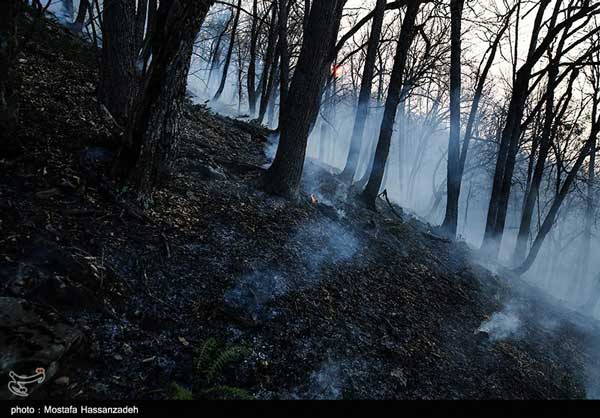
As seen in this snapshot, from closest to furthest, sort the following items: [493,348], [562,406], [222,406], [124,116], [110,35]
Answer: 1. [222,406]
2. [562,406]
3. [493,348]
4. [110,35]
5. [124,116]

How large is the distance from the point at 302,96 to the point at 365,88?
5.65 meters

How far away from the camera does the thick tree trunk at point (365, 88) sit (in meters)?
9.41

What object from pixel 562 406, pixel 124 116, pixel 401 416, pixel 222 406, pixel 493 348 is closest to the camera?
pixel 222 406

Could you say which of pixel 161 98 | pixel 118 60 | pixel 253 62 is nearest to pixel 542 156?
pixel 161 98

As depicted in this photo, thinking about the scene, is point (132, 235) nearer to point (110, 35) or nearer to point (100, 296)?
point (100, 296)

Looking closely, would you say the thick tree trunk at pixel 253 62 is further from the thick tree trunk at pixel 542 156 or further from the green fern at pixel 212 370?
the green fern at pixel 212 370

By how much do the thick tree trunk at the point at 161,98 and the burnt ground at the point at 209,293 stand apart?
1.24 ft

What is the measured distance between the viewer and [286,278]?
424cm

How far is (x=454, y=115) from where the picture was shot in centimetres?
964

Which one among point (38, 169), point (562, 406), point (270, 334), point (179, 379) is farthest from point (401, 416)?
point (38, 169)

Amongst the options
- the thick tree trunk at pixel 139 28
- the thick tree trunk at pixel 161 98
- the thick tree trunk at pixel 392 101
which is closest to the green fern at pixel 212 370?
the thick tree trunk at pixel 161 98

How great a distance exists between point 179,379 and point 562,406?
401 cm

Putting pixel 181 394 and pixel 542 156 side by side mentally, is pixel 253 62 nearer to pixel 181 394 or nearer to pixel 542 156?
pixel 542 156

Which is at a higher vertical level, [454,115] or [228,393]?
[454,115]
